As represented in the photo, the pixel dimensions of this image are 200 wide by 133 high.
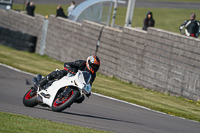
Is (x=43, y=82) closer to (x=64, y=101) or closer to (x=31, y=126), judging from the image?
(x=64, y=101)

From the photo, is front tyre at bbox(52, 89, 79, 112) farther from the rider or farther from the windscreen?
the rider

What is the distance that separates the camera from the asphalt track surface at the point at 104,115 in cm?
787

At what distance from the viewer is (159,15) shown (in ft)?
125

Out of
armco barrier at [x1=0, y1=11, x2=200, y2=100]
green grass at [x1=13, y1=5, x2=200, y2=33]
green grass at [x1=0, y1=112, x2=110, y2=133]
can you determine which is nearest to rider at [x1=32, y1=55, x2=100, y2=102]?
green grass at [x1=0, y1=112, x2=110, y2=133]

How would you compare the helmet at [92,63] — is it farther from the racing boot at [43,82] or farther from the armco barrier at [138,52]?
the armco barrier at [138,52]

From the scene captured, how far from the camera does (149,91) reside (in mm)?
15391

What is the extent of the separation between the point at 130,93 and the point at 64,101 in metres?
6.26

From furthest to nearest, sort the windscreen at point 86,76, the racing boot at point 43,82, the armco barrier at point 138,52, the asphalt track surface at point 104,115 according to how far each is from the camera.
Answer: the armco barrier at point 138,52 → the racing boot at point 43,82 → the windscreen at point 86,76 → the asphalt track surface at point 104,115

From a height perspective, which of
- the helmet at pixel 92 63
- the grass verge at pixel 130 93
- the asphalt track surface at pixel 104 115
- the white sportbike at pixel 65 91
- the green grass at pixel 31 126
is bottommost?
the grass verge at pixel 130 93

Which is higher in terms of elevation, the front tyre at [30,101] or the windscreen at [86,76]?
the windscreen at [86,76]

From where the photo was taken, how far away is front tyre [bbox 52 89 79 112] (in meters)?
8.02

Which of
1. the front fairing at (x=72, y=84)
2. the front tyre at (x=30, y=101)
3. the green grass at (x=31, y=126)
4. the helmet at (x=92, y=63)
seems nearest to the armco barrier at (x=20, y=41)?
the front tyre at (x=30, y=101)

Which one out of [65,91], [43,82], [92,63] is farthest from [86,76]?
[43,82]

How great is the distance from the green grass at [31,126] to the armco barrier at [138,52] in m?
7.80
